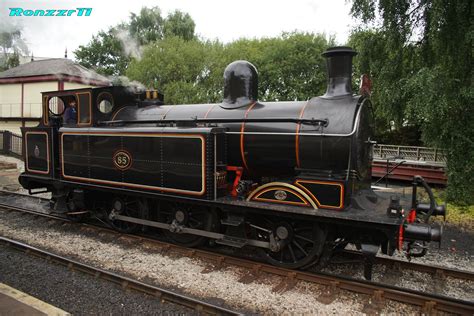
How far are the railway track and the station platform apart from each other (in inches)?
101

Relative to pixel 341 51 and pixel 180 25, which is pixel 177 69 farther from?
pixel 341 51

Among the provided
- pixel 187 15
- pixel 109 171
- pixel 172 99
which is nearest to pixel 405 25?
pixel 109 171

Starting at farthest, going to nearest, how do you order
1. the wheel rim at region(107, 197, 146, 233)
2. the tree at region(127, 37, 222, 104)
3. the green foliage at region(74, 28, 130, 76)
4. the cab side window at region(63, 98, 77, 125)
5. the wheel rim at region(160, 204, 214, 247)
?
the green foliage at region(74, 28, 130, 76), the tree at region(127, 37, 222, 104), the cab side window at region(63, 98, 77, 125), the wheel rim at region(107, 197, 146, 233), the wheel rim at region(160, 204, 214, 247)

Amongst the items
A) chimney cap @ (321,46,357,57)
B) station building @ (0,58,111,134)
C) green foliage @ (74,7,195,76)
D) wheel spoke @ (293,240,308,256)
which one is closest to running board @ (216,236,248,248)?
wheel spoke @ (293,240,308,256)

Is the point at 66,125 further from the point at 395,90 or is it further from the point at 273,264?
the point at 395,90

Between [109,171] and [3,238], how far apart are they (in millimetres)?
2352

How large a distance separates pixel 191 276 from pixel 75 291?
1.64 meters

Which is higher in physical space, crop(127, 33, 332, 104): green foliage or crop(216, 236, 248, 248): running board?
crop(127, 33, 332, 104): green foliage

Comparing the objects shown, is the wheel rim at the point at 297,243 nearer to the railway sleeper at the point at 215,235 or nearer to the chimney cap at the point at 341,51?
the railway sleeper at the point at 215,235

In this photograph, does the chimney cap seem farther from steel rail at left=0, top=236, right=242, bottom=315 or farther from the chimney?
steel rail at left=0, top=236, right=242, bottom=315

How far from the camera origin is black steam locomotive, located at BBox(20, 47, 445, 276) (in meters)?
5.43

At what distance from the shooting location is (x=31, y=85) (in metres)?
23.5

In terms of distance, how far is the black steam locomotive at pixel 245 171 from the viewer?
5.43 m

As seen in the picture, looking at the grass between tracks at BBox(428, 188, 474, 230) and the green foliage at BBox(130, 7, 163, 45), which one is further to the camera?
the green foliage at BBox(130, 7, 163, 45)
